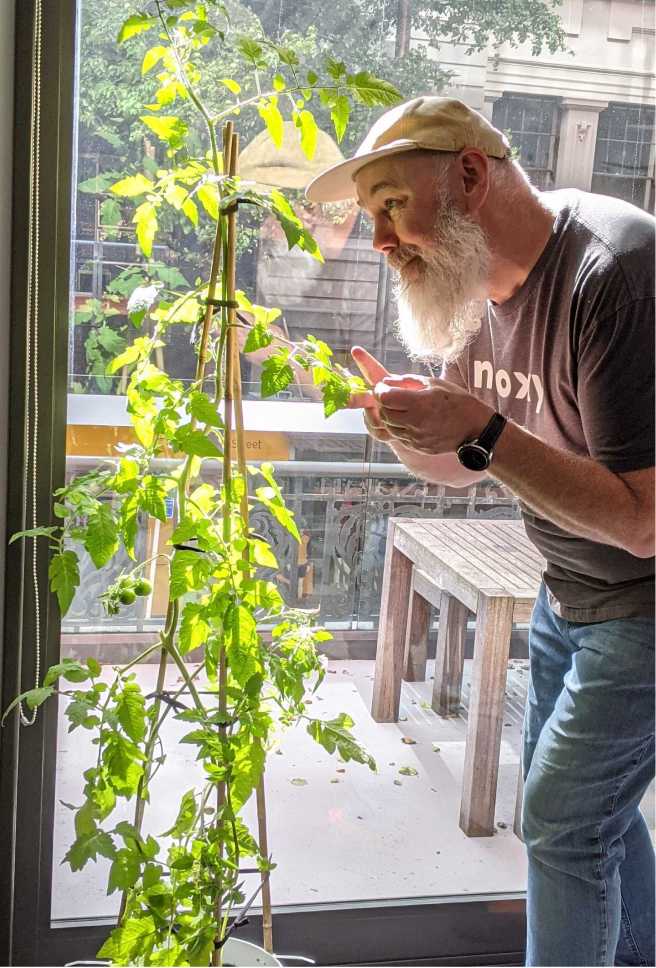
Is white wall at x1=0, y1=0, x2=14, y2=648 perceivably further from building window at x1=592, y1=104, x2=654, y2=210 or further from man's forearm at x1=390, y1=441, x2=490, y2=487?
building window at x1=592, y1=104, x2=654, y2=210

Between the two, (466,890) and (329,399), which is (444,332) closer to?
(329,399)

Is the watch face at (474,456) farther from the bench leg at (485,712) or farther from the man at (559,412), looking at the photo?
the bench leg at (485,712)

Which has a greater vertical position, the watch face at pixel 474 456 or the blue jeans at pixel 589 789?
the watch face at pixel 474 456

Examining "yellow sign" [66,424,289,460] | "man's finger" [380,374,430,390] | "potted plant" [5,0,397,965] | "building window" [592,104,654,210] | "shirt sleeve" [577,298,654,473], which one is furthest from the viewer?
"building window" [592,104,654,210]

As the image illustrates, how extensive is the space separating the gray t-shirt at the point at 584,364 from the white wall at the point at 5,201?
31.3 inches

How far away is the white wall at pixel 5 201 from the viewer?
1.70 m

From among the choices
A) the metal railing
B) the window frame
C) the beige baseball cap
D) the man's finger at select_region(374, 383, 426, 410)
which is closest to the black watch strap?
the man's finger at select_region(374, 383, 426, 410)

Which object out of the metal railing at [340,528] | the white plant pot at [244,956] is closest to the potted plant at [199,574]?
the white plant pot at [244,956]

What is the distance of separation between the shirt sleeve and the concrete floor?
809 mm

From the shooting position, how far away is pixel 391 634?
85.6 inches

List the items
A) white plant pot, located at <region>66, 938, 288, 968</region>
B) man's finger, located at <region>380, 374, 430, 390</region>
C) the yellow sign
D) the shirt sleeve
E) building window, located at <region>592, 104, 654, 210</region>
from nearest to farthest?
the shirt sleeve
man's finger, located at <region>380, 374, 430, 390</region>
white plant pot, located at <region>66, 938, 288, 968</region>
the yellow sign
building window, located at <region>592, 104, 654, 210</region>

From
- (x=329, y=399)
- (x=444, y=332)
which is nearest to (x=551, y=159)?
(x=444, y=332)

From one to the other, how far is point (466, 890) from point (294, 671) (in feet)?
2.89

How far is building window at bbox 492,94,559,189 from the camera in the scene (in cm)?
203
